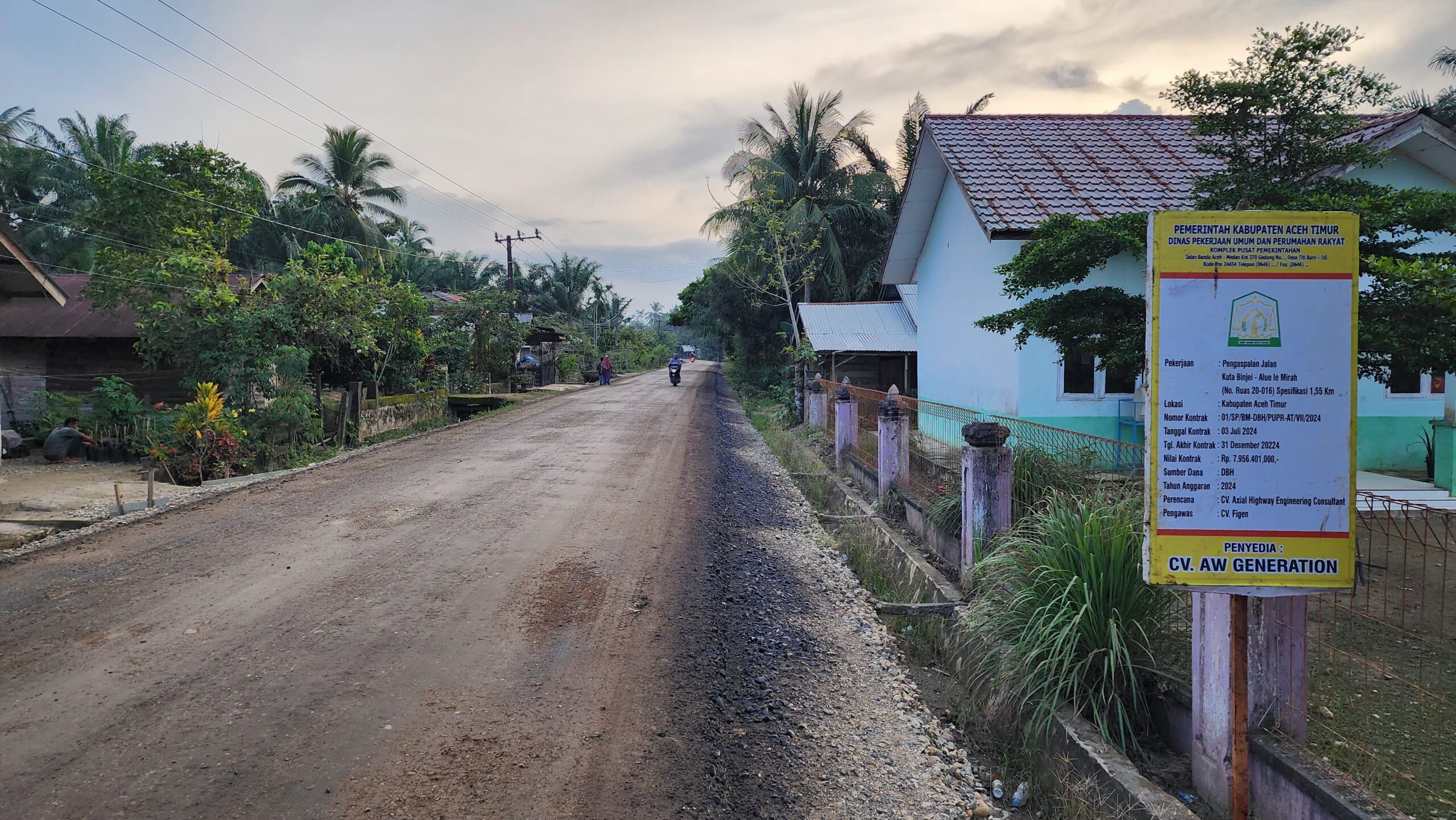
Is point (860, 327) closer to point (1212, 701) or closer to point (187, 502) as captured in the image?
point (187, 502)

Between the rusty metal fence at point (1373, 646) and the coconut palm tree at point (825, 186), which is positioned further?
the coconut palm tree at point (825, 186)

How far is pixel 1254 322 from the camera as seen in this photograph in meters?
2.64

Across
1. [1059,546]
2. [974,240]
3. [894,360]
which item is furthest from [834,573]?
[894,360]

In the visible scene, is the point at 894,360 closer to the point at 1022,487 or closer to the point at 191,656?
the point at 1022,487

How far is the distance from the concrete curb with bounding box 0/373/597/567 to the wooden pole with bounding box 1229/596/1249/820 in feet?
27.9

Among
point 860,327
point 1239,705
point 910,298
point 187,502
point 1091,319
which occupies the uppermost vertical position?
point 910,298

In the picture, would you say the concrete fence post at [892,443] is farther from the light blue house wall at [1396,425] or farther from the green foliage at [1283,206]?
the light blue house wall at [1396,425]

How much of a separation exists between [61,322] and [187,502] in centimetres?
1181

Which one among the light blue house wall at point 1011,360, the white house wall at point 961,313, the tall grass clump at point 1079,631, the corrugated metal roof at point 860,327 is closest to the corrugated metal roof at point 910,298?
the corrugated metal roof at point 860,327

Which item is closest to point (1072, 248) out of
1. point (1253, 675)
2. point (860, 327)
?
point (1253, 675)

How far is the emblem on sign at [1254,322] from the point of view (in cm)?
262

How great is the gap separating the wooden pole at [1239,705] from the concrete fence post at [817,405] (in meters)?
11.7

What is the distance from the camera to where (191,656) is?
4.48m

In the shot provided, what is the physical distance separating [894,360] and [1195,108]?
15.5 metres
